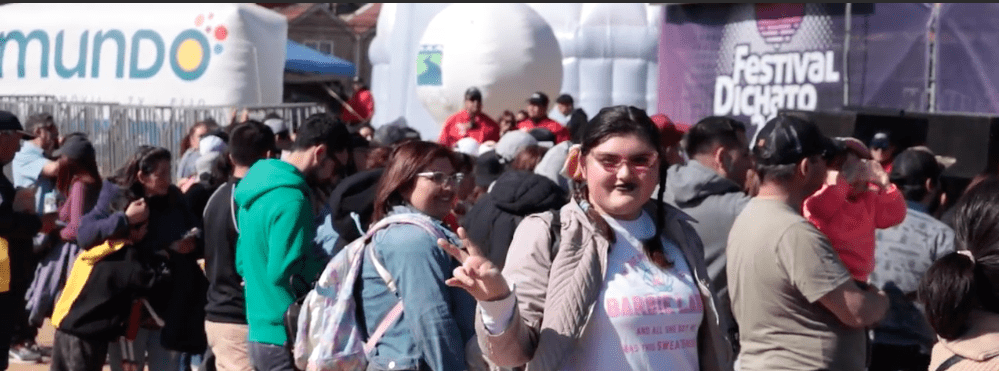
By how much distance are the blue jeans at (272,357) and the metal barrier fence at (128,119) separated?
30.6ft

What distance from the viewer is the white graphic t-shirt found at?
3.61m

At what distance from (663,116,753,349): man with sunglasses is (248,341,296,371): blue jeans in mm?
1631

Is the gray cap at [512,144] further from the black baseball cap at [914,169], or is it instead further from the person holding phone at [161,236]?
the black baseball cap at [914,169]

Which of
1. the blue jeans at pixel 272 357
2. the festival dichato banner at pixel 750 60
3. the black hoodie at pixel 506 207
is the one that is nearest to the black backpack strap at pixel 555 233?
the blue jeans at pixel 272 357

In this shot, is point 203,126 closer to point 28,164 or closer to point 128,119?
point 28,164

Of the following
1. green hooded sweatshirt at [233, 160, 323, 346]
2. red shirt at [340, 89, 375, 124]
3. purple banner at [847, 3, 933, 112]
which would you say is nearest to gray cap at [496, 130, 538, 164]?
green hooded sweatshirt at [233, 160, 323, 346]

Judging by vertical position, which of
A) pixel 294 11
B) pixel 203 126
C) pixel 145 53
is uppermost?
pixel 294 11

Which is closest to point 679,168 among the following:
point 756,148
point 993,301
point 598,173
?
point 756,148

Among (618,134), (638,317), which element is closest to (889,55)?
(618,134)

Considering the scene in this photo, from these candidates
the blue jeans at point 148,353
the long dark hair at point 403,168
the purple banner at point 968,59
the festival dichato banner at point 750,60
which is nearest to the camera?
the long dark hair at point 403,168

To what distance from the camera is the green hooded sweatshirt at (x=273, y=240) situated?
5684 mm

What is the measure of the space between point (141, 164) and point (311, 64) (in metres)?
24.2

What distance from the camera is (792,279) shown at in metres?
4.49

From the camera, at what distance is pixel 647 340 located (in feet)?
11.9
